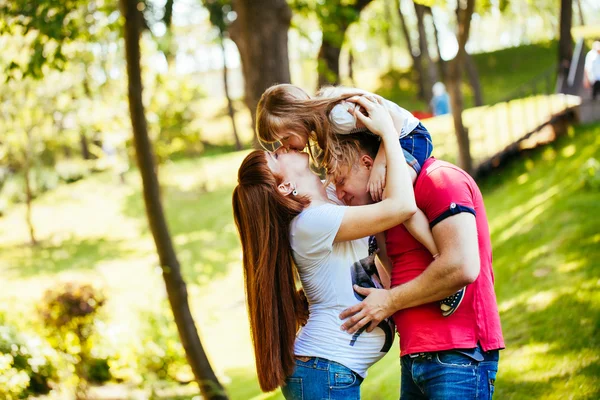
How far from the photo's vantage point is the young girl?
2652 mm

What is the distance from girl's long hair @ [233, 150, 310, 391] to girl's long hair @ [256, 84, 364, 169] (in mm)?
158

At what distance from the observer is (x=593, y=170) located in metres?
9.75

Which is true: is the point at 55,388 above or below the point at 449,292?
below

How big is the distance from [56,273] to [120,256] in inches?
75.3

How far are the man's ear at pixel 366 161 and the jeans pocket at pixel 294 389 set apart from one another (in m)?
0.93

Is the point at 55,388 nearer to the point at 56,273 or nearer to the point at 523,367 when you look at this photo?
the point at 523,367

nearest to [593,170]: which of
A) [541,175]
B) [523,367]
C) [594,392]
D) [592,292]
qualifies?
[541,175]

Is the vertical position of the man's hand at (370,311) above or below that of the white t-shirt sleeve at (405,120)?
below

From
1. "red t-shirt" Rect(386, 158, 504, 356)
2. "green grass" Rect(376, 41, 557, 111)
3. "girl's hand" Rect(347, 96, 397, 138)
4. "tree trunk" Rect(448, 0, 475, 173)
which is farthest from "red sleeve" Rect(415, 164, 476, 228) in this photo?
"green grass" Rect(376, 41, 557, 111)

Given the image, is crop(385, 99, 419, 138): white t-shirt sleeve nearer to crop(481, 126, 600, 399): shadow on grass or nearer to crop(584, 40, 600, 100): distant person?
crop(481, 126, 600, 399): shadow on grass

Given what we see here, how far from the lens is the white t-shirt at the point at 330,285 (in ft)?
8.59

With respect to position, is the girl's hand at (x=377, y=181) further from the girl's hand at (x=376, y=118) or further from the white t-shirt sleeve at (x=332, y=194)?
the white t-shirt sleeve at (x=332, y=194)

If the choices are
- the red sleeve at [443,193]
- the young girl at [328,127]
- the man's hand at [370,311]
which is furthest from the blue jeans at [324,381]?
the red sleeve at [443,193]

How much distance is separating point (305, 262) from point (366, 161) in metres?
0.50
